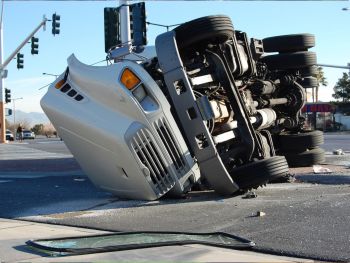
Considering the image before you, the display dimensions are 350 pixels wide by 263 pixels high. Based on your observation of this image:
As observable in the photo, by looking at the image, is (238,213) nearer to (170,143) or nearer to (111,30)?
(170,143)

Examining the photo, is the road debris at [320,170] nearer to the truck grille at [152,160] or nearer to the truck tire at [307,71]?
the truck tire at [307,71]

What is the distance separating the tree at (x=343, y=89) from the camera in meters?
73.4

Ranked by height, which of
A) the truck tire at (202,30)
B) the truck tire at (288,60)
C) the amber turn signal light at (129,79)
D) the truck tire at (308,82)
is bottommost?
the truck tire at (308,82)

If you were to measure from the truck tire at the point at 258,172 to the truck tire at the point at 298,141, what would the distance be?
3410 millimetres

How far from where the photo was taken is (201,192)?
7.80m

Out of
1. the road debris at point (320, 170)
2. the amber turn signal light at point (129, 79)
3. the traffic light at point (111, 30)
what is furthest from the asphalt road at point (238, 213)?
the traffic light at point (111, 30)

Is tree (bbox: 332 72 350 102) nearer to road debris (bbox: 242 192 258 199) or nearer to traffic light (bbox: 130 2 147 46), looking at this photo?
traffic light (bbox: 130 2 147 46)

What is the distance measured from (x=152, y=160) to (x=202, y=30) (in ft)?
5.95

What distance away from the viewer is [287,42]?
1031 centimetres

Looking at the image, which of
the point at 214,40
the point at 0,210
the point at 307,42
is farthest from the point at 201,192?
the point at 307,42

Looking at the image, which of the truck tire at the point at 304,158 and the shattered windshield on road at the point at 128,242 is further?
the truck tire at the point at 304,158

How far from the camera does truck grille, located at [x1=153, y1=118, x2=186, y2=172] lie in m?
6.45

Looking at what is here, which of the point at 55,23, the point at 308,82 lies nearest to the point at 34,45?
the point at 55,23

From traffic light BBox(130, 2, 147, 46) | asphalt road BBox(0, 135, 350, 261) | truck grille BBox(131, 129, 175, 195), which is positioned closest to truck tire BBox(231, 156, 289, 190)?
asphalt road BBox(0, 135, 350, 261)
